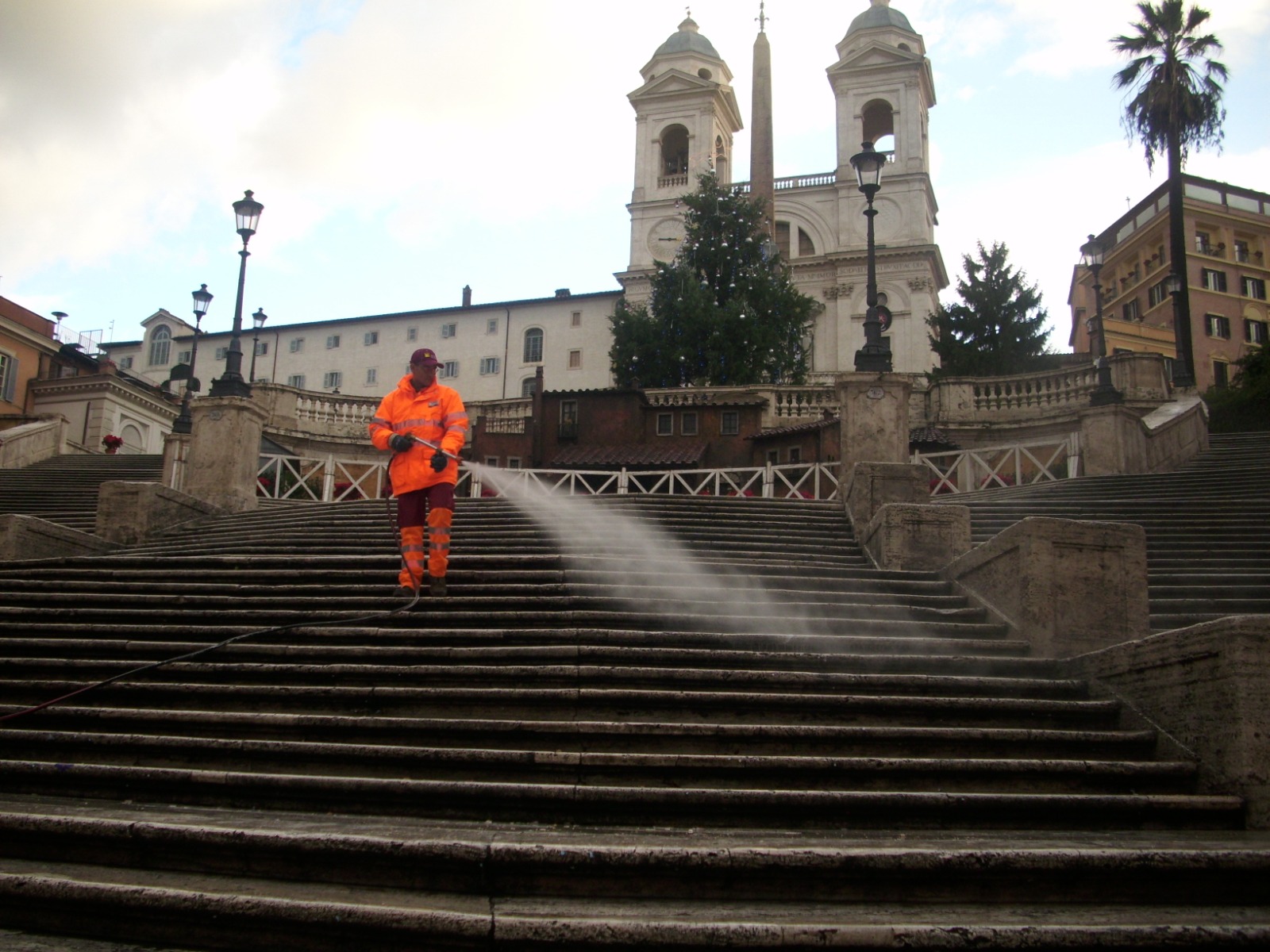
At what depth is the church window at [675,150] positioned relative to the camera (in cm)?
6297

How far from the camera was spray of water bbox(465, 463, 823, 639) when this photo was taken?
26.3 feet

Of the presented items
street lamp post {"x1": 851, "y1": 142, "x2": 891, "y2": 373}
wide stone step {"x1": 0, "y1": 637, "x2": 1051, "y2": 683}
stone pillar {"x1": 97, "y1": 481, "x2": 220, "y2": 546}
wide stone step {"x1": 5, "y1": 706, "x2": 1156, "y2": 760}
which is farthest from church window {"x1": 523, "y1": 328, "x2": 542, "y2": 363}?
wide stone step {"x1": 5, "y1": 706, "x2": 1156, "y2": 760}

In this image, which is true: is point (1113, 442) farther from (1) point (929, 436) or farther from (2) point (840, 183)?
(2) point (840, 183)

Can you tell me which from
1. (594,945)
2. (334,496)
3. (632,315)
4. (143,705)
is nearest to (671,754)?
(594,945)

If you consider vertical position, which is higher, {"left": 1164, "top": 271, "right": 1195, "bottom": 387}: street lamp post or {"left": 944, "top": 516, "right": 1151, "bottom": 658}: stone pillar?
{"left": 1164, "top": 271, "right": 1195, "bottom": 387}: street lamp post

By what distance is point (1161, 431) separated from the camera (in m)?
18.2

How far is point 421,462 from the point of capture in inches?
346

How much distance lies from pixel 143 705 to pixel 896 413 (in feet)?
38.6

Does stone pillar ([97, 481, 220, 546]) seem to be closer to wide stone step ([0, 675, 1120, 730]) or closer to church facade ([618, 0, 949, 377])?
wide stone step ([0, 675, 1120, 730])

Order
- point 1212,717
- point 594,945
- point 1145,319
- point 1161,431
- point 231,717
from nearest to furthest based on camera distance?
1. point 594,945
2. point 1212,717
3. point 231,717
4. point 1161,431
5. point 1145,319

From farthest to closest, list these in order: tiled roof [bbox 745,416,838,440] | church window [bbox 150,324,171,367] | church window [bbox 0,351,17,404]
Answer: church window [bbox 150,324,171,367]
church window [bbox 0,351,17,404]
tiled roof [bbox 745,416,838,440]

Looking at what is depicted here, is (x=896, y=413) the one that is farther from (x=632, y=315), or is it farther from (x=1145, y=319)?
(x=1145, y=319)

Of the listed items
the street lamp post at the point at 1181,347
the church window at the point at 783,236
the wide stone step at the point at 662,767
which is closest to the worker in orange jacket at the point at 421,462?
the wide stone step at the point at 662,767

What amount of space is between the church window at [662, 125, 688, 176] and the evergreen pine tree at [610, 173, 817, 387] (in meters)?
19.8
